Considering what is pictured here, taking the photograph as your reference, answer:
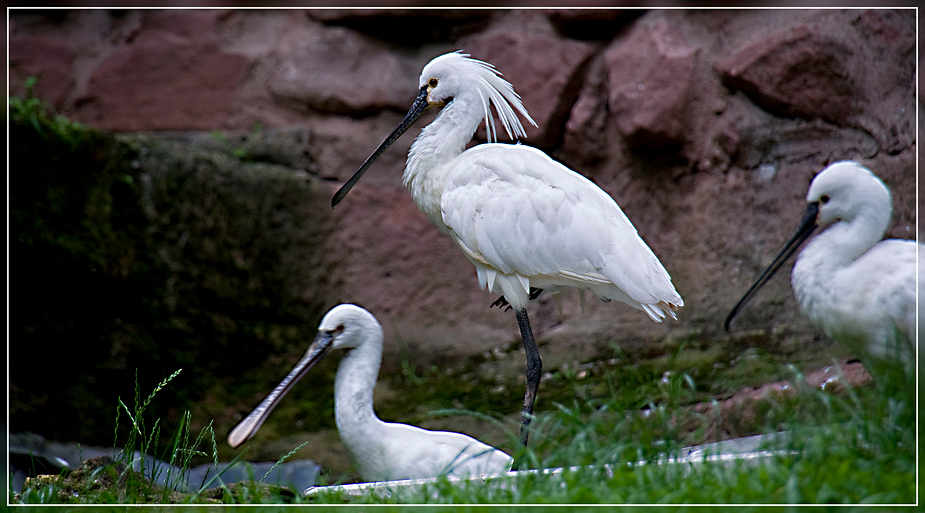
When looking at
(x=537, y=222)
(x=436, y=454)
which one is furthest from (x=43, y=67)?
(x=436, y=454)

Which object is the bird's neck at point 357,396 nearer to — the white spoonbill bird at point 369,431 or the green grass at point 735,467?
the white spoonbill bird at point 369,431

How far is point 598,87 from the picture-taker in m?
5.62

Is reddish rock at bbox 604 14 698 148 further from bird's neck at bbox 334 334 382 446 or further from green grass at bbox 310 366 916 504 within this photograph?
green grass at bbox 310 366 916 504

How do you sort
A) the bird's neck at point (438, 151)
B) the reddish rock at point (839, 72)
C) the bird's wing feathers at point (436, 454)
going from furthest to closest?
the reddish rock at point (839, 72) < the bird's neck at point (438, 151) < the bird's wing feathers at point (436, 454)

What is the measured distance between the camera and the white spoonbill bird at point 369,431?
3.46m

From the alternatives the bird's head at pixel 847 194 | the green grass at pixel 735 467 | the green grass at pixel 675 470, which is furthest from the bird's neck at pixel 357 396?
the bird's head at pixel 847 194

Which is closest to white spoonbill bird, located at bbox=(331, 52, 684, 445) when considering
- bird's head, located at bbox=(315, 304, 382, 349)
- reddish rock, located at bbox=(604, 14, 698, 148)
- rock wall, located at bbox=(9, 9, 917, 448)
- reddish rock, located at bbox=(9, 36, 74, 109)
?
bird's head, located at bbox=(315, 304, 382, 349)

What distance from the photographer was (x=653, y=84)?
5.32m

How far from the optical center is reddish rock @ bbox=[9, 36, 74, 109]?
17.7 ft

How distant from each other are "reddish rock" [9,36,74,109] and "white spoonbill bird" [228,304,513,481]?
2.85 meters

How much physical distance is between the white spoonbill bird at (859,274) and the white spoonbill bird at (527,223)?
0.60 m

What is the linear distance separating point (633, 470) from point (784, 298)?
269cm

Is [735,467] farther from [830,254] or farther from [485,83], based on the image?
[485,83]

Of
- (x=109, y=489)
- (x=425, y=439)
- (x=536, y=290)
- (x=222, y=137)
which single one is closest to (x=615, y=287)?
(x=536, y=290)
